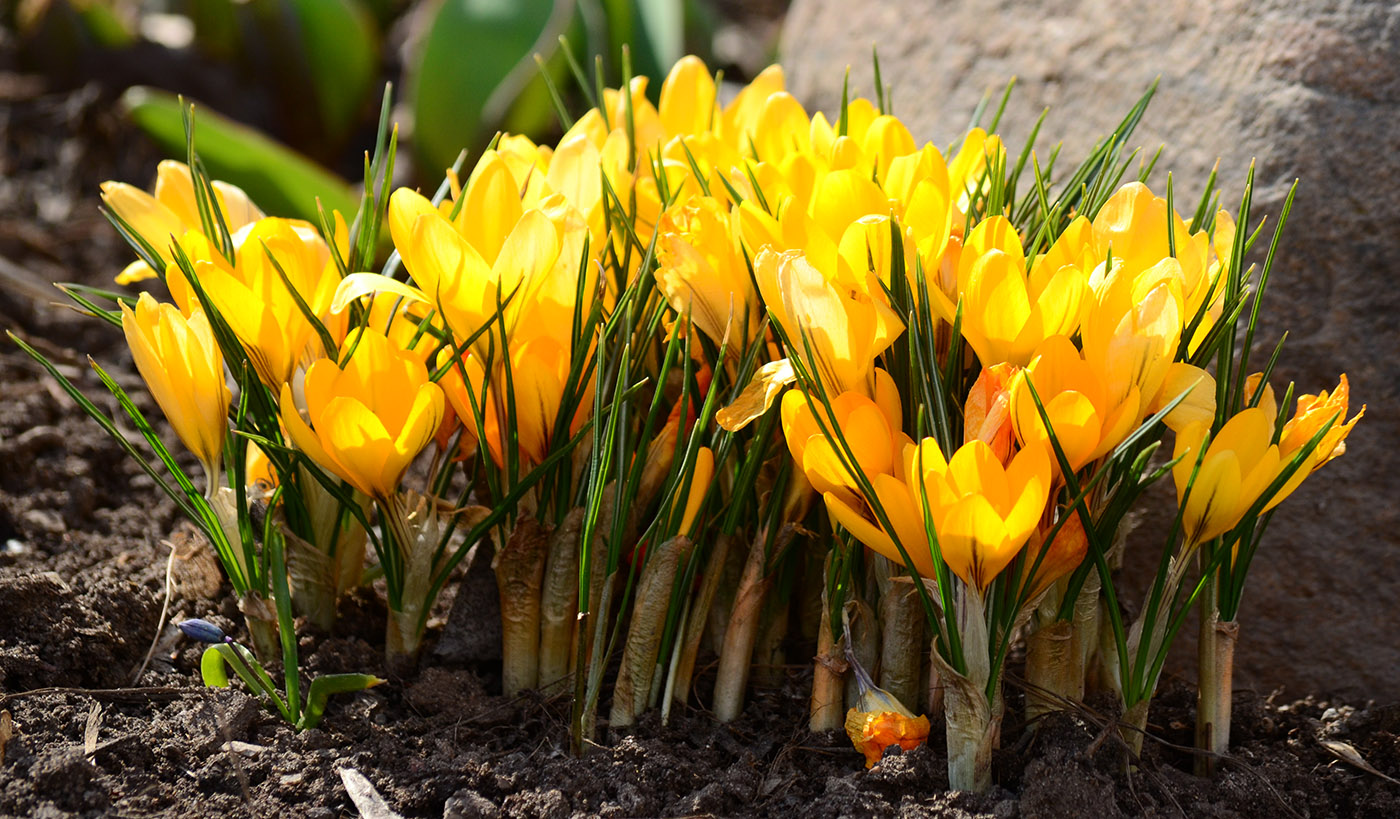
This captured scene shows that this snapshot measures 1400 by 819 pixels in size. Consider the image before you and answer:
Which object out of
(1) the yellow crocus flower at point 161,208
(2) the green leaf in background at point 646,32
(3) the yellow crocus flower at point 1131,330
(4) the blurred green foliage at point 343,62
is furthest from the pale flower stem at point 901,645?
(2) the green leaf in background at point 646,32

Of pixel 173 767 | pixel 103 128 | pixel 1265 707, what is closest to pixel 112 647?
pixel 173 767

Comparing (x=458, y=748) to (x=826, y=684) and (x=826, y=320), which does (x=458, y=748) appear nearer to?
(x=826, y=684)

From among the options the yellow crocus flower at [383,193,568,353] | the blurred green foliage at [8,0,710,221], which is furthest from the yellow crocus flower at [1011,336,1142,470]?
the blurred green foliage at [8,0,710,221]

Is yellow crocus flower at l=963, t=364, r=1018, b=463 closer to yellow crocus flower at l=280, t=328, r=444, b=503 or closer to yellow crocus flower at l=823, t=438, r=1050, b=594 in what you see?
yellow crocus flower at l=823, t=438, r=1050, b=594

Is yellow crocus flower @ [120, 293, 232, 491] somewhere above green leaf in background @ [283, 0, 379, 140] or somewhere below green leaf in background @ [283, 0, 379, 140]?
below

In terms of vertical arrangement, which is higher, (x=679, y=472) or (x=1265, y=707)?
(x=679, y=472)

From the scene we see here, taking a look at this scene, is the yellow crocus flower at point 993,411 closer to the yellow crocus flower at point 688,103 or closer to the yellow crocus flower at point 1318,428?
the yellow crocus flower at point 1318,428

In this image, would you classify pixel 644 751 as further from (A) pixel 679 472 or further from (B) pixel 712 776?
(A) pixel 679 472
